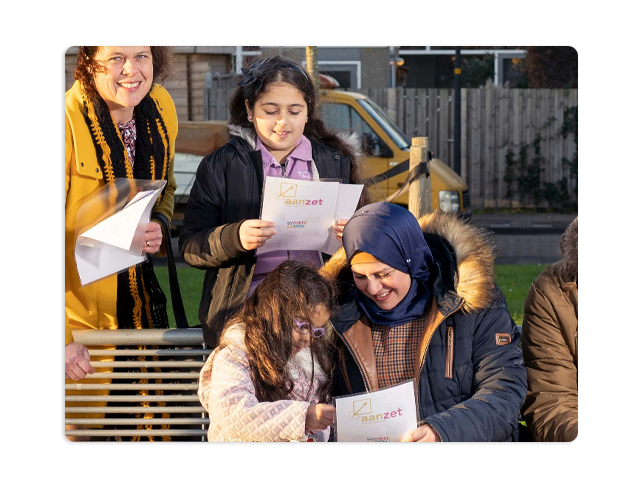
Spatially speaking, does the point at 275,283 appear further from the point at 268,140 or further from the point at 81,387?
the point at 81,387

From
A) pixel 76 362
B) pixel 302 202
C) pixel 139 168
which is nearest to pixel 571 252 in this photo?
pixel 302 202

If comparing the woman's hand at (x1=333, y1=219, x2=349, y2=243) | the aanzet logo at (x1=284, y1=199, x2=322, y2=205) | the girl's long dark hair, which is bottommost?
the woman's hand at (x1=333, y1=219, x2=349, y2=243)

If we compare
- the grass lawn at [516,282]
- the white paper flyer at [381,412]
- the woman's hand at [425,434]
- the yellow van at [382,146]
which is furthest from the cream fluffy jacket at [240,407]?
the grass lawn at [516,282]

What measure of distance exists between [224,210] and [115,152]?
55 cm

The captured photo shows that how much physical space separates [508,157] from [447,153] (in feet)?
2.76

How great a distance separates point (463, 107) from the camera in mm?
8102

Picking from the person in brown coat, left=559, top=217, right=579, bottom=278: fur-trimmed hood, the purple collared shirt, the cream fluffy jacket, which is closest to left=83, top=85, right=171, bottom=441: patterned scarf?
the purple collared shirt

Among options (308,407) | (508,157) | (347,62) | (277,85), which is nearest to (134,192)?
(277,85)

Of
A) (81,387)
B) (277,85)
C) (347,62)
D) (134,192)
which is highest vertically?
(347,62)

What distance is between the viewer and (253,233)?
348 centimetres

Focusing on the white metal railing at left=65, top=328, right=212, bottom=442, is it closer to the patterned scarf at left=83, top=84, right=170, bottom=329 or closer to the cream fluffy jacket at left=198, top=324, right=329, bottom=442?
the patterned scarf at left=83, top=84, right=170, bottom=329

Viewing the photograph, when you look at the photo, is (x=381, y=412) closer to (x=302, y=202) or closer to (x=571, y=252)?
(x=302, y=202)

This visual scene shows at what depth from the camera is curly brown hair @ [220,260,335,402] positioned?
3312mm

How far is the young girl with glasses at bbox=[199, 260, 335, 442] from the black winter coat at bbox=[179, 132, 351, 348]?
23 centimetres
